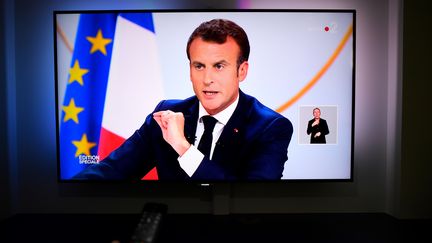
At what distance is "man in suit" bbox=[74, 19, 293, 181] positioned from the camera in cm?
202

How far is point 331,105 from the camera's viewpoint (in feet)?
6.78

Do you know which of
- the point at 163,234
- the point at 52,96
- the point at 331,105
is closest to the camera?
the point at 163,234

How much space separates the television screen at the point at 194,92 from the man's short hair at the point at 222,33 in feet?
0.06

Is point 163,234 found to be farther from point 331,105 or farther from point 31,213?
point 331,105

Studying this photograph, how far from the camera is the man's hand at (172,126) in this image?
2.04m

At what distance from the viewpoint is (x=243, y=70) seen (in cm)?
204

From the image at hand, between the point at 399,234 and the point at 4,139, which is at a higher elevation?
the point at 4,139

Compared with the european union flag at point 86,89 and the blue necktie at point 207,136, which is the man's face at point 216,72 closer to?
the blue necktie at point 207,136

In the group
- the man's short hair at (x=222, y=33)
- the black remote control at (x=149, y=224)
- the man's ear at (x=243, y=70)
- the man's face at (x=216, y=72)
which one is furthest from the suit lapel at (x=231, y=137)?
the black remote control at (x=149, y=224)

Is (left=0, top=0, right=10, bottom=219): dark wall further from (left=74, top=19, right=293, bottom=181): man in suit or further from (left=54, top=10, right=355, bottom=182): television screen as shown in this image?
(left=74, top=19, right=293, bottom=181): man in suit

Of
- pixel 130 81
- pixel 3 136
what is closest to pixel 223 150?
pixel 130 81

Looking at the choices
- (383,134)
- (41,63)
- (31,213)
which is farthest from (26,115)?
(383,134)

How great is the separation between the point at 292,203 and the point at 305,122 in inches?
21.1

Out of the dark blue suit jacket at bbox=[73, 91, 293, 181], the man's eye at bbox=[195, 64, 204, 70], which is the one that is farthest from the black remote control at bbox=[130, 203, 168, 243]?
the man's eye at bbox=[195, 64, 204, 70]
